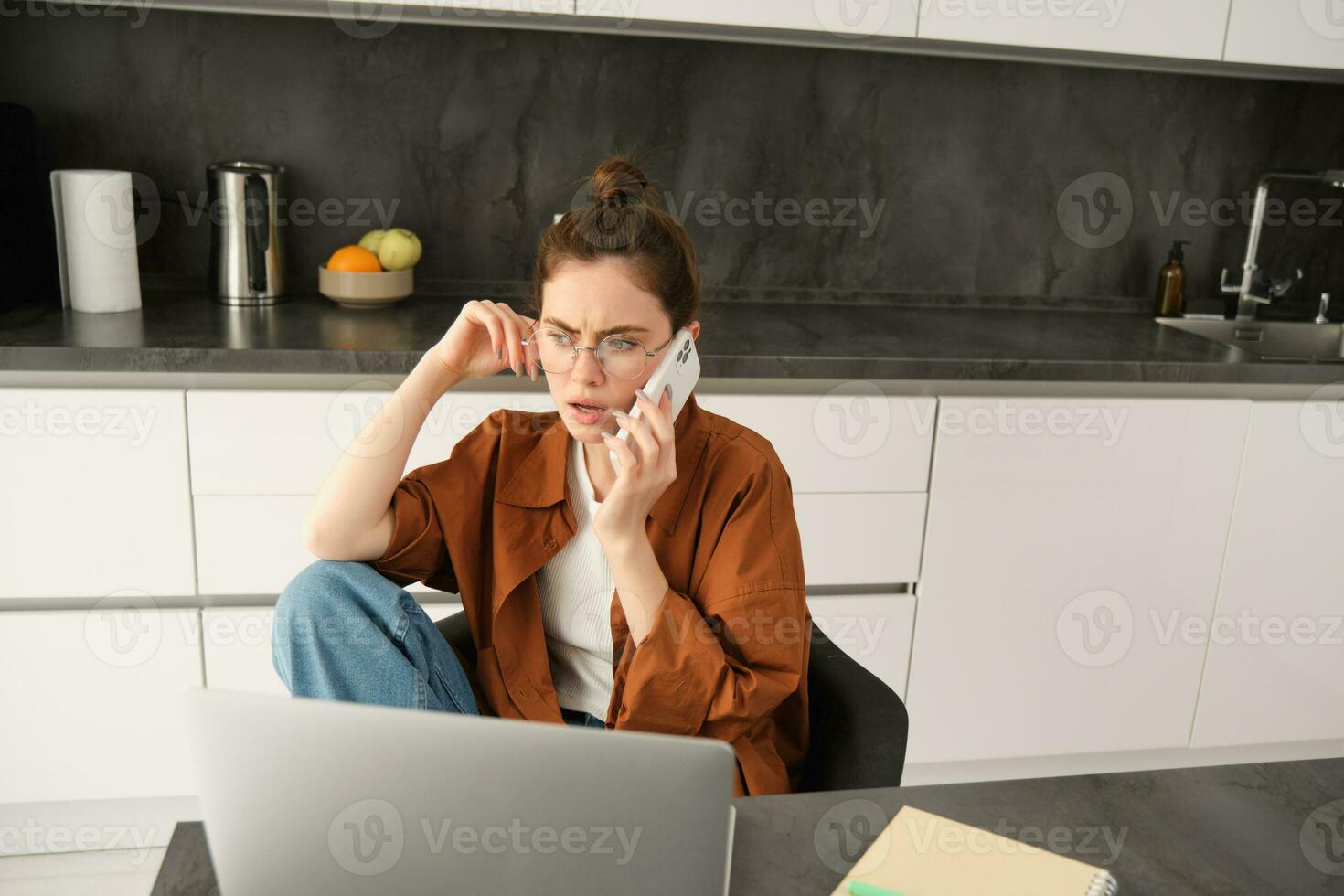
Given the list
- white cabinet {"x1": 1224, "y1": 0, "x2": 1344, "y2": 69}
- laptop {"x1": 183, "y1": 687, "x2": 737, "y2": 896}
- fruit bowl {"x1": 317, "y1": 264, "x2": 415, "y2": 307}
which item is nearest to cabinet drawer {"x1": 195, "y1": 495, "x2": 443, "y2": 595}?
fruit bowl {"x1": 317, "y1": 264, "x2": 415, "y2": 307}

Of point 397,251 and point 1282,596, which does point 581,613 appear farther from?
point 1282,596

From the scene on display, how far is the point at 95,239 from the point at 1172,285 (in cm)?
233

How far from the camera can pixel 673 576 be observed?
139 centimetres

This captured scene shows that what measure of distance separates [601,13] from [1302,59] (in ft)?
4.76

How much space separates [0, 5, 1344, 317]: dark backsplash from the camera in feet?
8.05

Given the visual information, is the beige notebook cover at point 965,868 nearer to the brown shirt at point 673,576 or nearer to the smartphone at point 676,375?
the brown shirt at point 673,576

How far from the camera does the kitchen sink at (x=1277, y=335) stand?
108 inches

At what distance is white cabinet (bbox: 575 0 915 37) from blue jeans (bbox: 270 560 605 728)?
1.37m

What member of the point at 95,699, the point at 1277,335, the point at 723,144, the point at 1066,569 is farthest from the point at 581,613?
the point at 1277,335

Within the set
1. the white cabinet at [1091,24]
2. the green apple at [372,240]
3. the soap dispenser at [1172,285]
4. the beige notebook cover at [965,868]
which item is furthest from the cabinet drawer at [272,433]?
the soap dispenser at [1172,285]

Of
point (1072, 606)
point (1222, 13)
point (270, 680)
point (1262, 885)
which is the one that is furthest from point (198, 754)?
point (1222, 13)

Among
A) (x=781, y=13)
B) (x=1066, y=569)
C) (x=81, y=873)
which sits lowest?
(x=81, y=873)

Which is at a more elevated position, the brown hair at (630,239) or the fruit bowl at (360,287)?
the brown hair at (630,239)

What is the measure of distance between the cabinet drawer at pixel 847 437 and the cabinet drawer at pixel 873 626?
0.23 m
